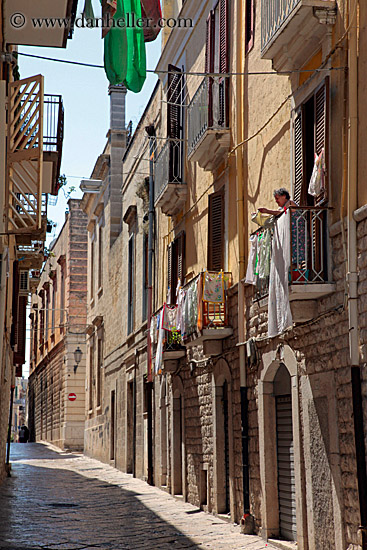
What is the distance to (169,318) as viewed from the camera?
16.5m

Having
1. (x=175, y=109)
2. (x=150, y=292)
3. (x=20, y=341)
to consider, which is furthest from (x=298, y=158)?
(x=20, y=341)

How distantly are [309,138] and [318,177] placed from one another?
0.89 meters

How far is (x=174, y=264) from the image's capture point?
18125 millimetres

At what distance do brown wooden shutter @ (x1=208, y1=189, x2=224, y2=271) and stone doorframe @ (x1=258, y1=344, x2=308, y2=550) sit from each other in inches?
124

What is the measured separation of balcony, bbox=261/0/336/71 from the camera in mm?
9359

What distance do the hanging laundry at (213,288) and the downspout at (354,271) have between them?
16.2 feet

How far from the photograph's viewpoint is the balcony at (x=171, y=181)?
1717cm

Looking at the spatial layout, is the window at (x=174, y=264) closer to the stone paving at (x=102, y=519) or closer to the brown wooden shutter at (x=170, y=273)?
the brown wooden shutter at (x=170, y=273)

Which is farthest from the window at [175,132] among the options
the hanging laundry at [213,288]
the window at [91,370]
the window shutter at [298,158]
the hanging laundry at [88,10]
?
the window at [91,370]

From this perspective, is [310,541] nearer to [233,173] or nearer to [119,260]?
[233,173]

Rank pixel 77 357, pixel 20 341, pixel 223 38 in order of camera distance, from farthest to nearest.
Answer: pixel 77 357 → pixel 20 341 → pixel 223 38

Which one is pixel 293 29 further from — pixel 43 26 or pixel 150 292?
pixel 150 292

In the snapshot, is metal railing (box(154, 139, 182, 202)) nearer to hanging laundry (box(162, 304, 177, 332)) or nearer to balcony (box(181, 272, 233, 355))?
hanging laundry (box(162, 304, 177, 332))

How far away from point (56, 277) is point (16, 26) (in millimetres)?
32225
